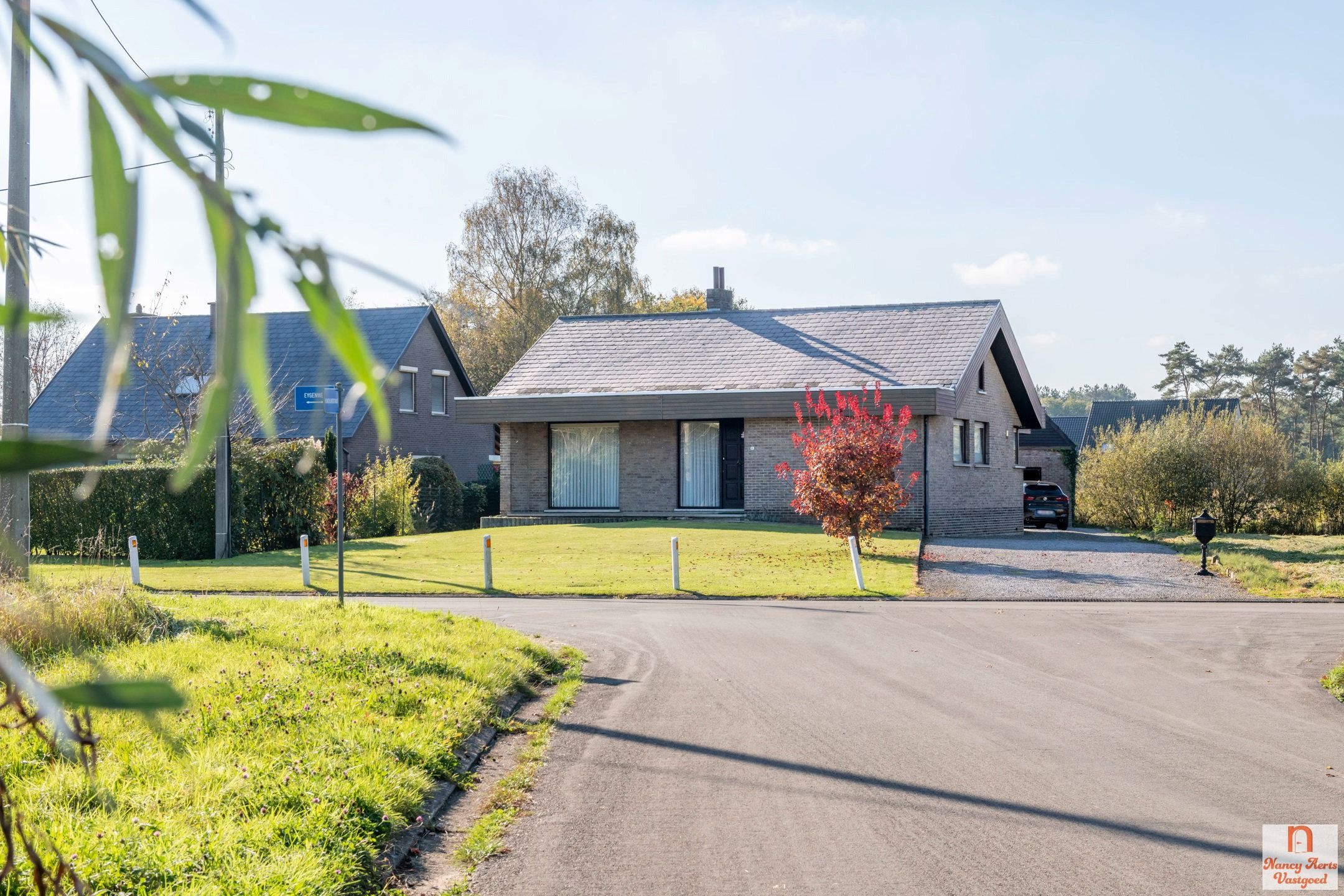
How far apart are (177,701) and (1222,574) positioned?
21027 mm

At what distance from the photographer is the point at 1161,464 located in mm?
34250

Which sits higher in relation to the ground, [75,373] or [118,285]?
[75,373]

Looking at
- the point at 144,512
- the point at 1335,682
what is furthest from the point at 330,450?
the point at 1335,682

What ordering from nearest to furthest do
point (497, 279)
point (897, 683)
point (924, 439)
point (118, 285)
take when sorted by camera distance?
point (118, 285) < point (897, 683) < point (924, 439) < point (497, 279)

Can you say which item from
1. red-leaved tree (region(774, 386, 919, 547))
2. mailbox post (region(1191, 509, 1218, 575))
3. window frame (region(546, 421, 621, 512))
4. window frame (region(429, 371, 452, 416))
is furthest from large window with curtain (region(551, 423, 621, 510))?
mailbox post (region(1191, 509, 1218, 575))

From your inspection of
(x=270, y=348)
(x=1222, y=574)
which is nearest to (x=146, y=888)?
(x=270, y=348)

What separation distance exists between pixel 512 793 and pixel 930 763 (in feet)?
8.04

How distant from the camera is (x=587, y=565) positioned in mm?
20438

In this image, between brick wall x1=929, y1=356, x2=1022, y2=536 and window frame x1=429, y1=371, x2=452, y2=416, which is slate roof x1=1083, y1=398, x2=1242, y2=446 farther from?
window frame x1=429, y1=371, x2=452, y2=416

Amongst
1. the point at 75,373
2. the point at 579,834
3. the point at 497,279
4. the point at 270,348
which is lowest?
the point at 579,834

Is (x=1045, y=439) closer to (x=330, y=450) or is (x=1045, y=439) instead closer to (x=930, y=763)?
(x=330, y=450)

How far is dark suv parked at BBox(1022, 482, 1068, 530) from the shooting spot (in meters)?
36.4

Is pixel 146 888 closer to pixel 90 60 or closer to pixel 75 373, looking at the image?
pixel 90 60

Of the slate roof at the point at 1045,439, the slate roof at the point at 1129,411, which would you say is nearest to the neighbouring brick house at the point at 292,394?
the slate roof at the point at 1045,439
